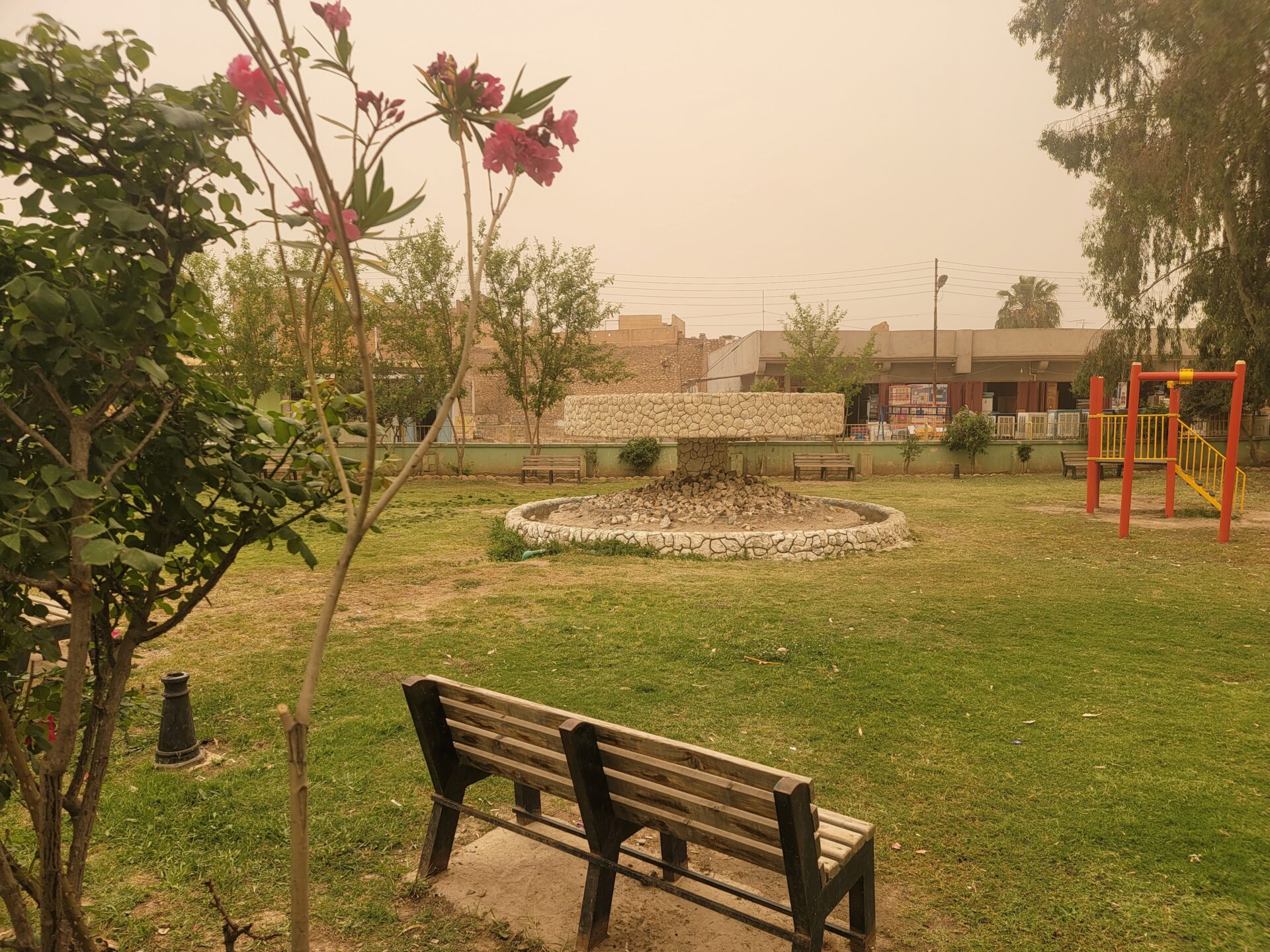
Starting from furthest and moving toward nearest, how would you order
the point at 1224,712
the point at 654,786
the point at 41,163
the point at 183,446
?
the point at 1224,712 → the point at 654,786 → the point at 183,446 → the point at 41,163

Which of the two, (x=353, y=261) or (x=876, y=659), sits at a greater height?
(x=353, y=261)

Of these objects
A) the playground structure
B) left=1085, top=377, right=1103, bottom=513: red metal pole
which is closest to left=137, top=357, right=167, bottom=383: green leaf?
the playground structure

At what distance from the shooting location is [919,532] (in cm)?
1234

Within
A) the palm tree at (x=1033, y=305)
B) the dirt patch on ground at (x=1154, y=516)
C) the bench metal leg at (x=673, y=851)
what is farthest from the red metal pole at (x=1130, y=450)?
the palm tree at (x=1033, y=305)

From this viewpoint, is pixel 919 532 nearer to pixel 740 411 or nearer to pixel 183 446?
pixel 740 411

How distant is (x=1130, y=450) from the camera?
12.4 meters

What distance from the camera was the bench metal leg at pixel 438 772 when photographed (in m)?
3.17

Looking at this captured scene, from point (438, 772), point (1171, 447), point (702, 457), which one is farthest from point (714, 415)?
point (438, 772)

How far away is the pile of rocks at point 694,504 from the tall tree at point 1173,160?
13708mm

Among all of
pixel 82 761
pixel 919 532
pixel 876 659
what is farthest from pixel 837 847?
pixel 919 532

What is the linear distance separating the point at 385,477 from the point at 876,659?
4.95 metres

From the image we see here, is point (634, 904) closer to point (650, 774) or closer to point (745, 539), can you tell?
point (650, 774)

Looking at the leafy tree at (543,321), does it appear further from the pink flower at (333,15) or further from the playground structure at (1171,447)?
the pink flower at (333,15)

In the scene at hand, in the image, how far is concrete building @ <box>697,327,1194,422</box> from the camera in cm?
3378
